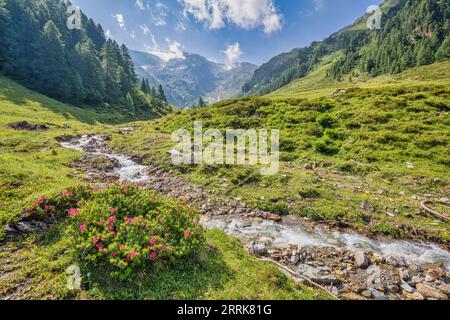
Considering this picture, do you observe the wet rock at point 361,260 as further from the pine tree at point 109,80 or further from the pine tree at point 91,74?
the pine tree at point 109,80

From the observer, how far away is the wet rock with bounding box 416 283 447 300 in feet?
22.1

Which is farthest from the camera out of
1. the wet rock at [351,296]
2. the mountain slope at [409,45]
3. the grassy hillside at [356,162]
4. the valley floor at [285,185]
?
the mountain slope at [409,45]

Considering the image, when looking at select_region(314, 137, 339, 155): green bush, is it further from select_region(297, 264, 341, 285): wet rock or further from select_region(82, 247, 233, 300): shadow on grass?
select_region(82, 247, 233, 300): shadow on grass

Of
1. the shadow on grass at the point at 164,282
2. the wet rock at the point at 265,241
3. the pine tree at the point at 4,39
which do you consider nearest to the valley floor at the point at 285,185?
the shadow on grass at the point at 164,282

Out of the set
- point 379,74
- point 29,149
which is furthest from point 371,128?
point 379,74

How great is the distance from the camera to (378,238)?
33.2 ft

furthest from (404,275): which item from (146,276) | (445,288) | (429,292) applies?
(146,276)

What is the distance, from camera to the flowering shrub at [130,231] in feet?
19.3

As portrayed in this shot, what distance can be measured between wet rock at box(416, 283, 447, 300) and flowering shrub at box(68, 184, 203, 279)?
7241 millimetres

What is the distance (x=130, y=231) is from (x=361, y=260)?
27.1ft

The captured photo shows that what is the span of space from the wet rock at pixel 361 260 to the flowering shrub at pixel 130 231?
596 cm

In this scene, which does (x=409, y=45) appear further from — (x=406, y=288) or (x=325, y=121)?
(x=406, y=288)

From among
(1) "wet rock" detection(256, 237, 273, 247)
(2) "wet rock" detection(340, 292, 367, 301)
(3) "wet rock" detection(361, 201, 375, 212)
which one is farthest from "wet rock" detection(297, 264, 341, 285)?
(3) "wet rock" detection(361, 201, 375, 212)
